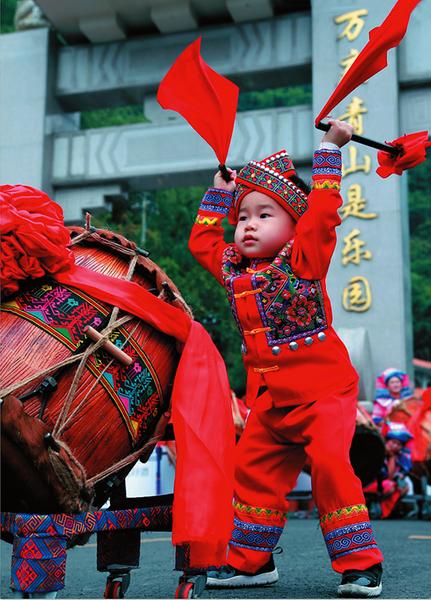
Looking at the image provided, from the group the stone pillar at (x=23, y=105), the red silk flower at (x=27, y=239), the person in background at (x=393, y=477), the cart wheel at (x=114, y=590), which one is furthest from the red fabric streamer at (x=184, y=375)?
the stone pillar at (x=23, y=105)

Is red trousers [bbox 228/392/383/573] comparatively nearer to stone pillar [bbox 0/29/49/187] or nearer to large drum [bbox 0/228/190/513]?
large drum [bbox 0/228/190/513]

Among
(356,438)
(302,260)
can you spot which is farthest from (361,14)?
(302,260)

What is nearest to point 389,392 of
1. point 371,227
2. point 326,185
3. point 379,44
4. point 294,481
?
point 371,227

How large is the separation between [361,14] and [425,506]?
5.97 metres

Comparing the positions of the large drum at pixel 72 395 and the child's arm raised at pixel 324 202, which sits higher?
the child's arm raised at pixel 324 202

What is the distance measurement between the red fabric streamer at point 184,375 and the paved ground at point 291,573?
2.30 ft

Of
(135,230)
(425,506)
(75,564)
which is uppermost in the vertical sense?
(135,230)

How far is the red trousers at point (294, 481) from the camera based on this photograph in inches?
96.7

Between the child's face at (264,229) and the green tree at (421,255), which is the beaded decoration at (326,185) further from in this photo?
the green tree at (421,255)

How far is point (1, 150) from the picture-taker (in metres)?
11.2

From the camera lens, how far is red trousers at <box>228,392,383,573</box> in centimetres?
246

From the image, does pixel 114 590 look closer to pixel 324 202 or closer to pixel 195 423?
pixel 195 423

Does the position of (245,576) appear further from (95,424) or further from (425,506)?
(425,506)

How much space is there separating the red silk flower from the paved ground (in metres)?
1.10
